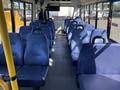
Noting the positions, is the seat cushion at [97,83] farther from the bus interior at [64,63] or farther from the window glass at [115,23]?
the window glass at [115,23]

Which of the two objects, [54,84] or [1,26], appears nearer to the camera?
[1,26]

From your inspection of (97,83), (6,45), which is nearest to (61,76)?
(97,83)

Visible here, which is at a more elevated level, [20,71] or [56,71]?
[20,71]

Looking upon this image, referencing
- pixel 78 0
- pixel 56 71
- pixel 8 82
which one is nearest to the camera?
pixel 8 82

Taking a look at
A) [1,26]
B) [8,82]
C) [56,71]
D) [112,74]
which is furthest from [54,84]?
[1,26]

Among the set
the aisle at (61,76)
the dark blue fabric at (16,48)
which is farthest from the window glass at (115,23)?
the dark blue fabric at (16,48)

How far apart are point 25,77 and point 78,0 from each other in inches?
466

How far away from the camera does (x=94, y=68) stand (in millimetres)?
3094

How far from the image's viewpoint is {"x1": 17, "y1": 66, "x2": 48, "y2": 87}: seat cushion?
285cm

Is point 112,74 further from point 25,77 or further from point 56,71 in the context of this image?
point 56,71

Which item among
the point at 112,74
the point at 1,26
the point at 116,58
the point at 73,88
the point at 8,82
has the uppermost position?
the point at 1,26

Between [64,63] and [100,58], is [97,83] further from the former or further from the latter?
[64,63]

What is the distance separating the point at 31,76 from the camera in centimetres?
297

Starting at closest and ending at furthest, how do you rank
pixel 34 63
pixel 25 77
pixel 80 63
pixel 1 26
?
pixel 1 26
pixel 25 77
pixel 80 63
pixel 34 63
